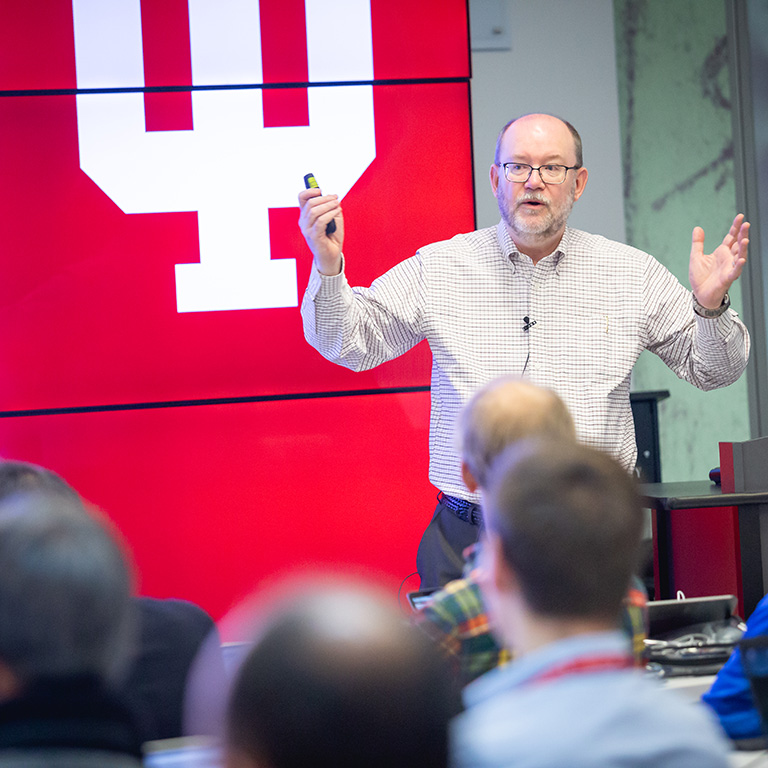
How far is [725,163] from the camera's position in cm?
373

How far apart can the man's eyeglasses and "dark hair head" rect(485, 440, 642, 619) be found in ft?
5.58

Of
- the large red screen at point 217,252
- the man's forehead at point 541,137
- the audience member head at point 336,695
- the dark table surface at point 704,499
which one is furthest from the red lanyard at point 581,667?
the large red screen at point 217,252

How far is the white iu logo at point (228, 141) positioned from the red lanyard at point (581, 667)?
249cm

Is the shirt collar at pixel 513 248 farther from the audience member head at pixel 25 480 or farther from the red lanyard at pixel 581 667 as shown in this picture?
the red lanyard at pixel 581 667

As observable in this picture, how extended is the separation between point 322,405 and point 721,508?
139 cm

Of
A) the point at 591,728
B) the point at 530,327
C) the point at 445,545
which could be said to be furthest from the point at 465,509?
the point at 591,728

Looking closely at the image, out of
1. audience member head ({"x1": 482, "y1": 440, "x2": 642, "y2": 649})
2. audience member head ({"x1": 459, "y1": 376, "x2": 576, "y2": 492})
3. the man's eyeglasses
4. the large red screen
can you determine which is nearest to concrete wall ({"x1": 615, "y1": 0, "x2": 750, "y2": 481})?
the large red screen

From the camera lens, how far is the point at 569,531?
984 mm

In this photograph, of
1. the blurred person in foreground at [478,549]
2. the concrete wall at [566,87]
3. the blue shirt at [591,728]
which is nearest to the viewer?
the blue shirt at [591,728]

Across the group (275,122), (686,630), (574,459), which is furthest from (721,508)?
(275,122)

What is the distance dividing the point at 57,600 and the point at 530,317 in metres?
1.91

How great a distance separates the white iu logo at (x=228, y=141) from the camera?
3.21m

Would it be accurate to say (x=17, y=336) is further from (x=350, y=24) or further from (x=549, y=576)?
(x=549, y=576)

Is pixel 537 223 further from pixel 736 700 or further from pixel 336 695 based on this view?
pixel 336 695
